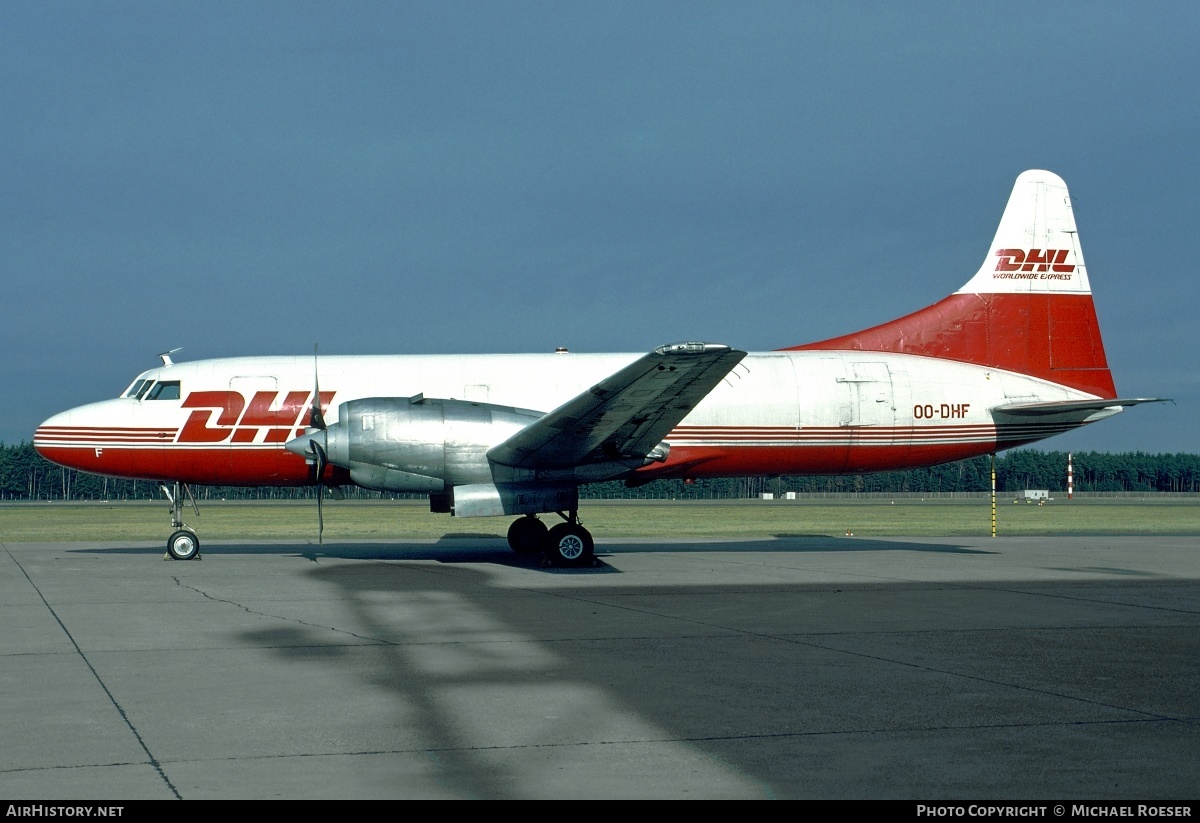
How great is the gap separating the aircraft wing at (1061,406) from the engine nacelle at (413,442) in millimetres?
10732

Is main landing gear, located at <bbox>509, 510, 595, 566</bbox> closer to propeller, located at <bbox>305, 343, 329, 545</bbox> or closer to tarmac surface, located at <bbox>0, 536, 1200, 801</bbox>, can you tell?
tarmac surface, located at <bbox>0, 536, 1200, 801</bbox>

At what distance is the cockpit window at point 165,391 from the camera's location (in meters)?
22.2

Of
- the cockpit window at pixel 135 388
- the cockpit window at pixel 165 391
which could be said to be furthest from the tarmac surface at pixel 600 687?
the cockpit window at pixel 135 388

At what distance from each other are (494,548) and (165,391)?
27.0 ft

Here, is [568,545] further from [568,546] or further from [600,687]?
[600,687]

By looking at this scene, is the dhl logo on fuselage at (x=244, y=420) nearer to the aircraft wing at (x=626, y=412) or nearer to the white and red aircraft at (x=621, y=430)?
the white and red aircraft at (x=621, y=430)

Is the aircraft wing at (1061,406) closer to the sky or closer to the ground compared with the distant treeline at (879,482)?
closer to the sky

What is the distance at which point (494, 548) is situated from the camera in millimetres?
26016

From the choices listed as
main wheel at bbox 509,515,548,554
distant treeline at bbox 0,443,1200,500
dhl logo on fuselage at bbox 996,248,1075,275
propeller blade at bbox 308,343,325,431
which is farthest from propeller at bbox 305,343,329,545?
distant treeline at bbox 0,443,1200,500

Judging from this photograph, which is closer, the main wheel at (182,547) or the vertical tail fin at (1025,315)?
the main wheel at (182,547)

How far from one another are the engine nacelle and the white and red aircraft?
0.03m

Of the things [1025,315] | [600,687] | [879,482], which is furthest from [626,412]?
[879,482]

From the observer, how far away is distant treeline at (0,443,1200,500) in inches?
4660

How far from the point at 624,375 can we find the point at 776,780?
11056 millimetres
